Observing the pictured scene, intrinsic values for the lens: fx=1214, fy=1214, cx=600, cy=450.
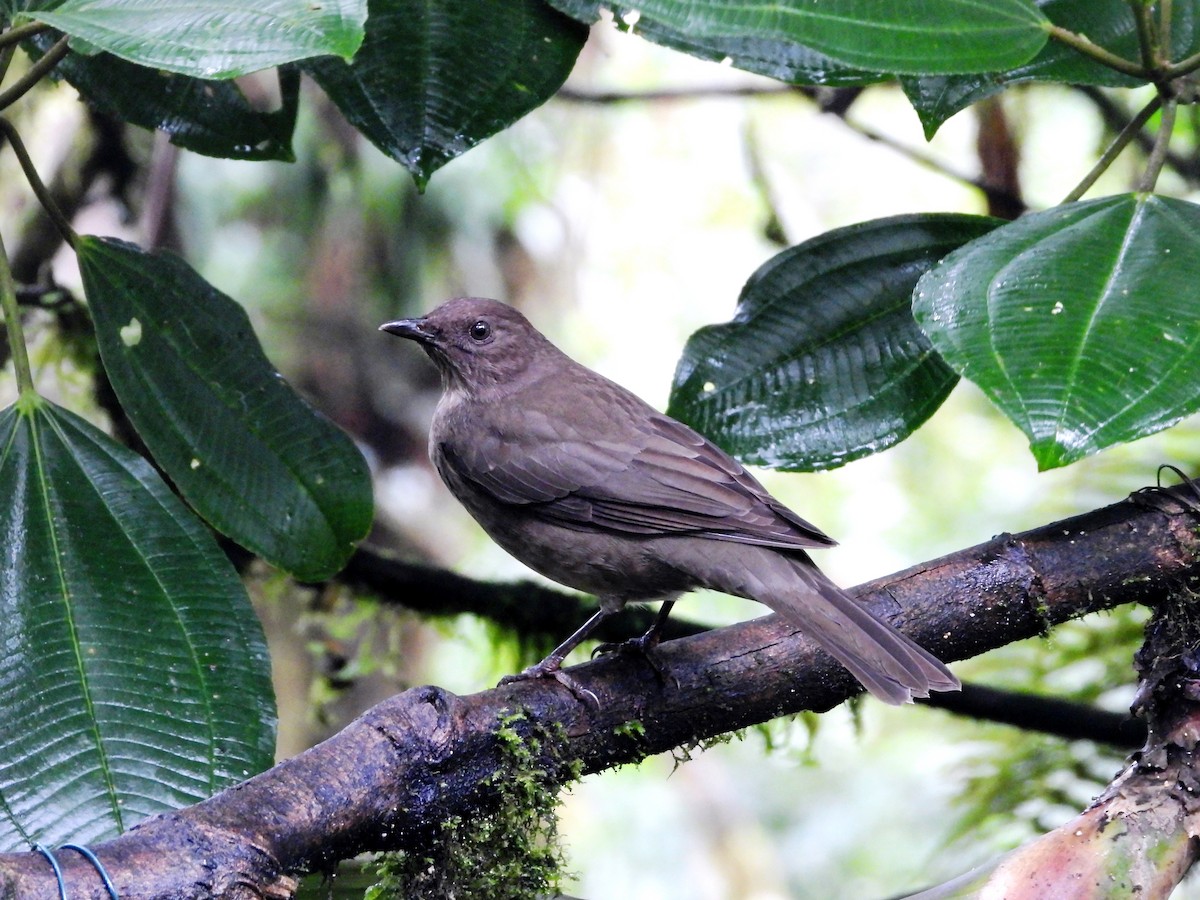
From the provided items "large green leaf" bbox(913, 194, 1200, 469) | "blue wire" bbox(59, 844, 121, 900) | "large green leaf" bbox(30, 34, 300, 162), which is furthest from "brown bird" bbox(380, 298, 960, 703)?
"blue wire" bbox(59, 844, 121, 900)

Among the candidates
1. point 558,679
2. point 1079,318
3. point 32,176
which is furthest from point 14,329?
point 1079,318

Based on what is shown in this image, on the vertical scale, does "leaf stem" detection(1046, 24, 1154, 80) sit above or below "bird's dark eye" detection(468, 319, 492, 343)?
below

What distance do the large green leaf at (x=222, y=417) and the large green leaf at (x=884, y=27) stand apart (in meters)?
1.42

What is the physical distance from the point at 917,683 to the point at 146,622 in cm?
169

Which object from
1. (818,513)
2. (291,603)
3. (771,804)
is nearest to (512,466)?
(291,603)

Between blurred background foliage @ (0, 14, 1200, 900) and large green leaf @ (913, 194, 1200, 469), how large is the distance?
5.75 ft

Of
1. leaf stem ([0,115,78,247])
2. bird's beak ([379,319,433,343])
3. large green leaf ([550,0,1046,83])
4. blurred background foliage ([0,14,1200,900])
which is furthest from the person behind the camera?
blurred background foliage ([0,14,1200,900])

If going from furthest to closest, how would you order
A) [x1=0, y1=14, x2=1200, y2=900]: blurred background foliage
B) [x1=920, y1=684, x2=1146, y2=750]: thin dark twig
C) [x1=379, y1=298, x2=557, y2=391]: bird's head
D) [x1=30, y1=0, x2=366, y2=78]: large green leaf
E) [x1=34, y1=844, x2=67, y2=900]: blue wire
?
[x1=0, y1=14, x2=1200, y2=900]: blurred background foliage < [x1=379, y1=298, x2=557, y2=391]: bird's head < [x1=920, y1=684, x2=1146, y2=750]: thin dark twig < [x1=30, y1=0, x2=366, y2=78]: large green leaf < [x1=34, y1=844, x2=67, y2=900]: blue wire

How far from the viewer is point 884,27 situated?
2473 mm

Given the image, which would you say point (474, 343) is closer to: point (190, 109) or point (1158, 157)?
point (190, 109)

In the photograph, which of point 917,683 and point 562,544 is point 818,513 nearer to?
point 562,544

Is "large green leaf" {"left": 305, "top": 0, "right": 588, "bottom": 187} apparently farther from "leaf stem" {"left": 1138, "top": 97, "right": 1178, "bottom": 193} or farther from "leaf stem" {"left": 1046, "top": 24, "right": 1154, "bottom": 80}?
"leaf stem" {"left": 1138, "top": 97, "right": 1178, "bottom": 193}

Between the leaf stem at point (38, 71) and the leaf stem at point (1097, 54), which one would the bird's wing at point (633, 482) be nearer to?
the leaf stem at point (1097, 54)

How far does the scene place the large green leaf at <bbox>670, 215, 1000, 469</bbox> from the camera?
3016 millimetres
